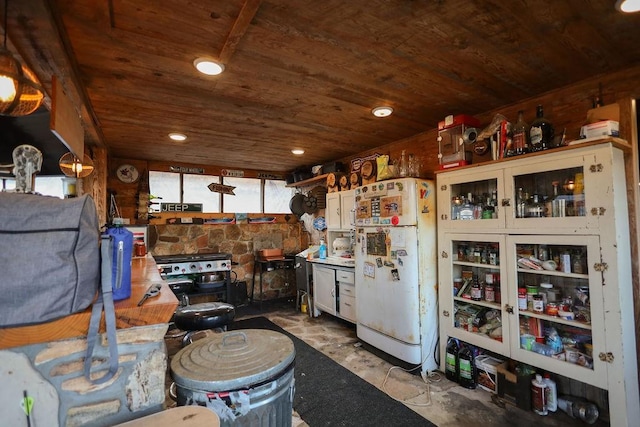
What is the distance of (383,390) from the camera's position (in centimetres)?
246

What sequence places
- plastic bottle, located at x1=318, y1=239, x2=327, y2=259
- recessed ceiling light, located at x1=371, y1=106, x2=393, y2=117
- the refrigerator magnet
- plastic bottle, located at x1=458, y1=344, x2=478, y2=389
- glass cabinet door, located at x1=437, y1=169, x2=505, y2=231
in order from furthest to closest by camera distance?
plastic bottle, located at x1=318, y1=239, x2=327, y2=259, the refrigerator magnet, recessed ceiling light, located at x1=371, y1=106, x2=393, y2=117, plastic bottle, located at x1=458, y1=344, x2=478, y2=389, glass cabinet door, located at x1=437, y1=169, x2=505, y2=231

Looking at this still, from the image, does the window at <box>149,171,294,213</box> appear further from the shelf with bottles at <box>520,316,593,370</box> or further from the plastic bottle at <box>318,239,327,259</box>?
the shelf with bottles at <box>520,316,593,370</box>

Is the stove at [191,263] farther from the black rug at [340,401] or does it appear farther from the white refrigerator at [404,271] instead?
the white refrigerator at [404,271]

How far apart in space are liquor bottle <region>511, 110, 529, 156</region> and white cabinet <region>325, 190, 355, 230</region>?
1.97 metres

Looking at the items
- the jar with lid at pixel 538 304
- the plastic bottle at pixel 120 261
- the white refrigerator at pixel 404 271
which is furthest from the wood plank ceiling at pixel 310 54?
the jar with lid at pixel 538 304

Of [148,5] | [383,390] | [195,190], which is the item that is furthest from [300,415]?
[195,190]

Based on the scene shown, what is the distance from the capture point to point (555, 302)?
217 centimetres

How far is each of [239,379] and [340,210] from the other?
323 cm

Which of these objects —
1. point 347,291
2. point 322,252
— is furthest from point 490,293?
point 322,252

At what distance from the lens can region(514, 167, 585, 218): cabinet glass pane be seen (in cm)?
200

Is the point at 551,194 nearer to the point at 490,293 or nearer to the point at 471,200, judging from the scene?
the point at 471,200

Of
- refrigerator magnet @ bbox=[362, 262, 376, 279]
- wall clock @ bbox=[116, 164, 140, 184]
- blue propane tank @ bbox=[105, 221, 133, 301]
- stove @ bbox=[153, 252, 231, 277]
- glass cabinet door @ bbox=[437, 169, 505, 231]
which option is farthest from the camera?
wall clock @ bbox=[116, 164, 140, 184]

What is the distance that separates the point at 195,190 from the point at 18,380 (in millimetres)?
4239

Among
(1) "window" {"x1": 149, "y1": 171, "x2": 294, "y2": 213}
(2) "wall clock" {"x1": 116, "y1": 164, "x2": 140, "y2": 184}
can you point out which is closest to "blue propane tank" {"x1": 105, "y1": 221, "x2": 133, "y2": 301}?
(2) "wall clock" {"x1": 116, "y1": 164, "x2": 140, "y2": 184}
